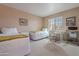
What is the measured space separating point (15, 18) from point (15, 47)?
792 mm

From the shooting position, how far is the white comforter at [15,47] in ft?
5.87

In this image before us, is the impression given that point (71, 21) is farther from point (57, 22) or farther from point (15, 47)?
point (15, 47)

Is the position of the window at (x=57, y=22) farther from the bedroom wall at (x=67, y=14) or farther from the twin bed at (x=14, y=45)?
the twin bed at (x=14, y=45)

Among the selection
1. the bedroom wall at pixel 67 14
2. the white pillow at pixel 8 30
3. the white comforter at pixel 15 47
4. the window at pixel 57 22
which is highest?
the bedroom wall at pixel 67 14

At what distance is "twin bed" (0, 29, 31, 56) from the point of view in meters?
1.79

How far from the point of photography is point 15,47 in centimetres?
201

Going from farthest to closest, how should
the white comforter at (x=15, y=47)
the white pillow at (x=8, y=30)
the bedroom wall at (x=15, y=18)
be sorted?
1. the white pillow at (x=8, y=30)
2. the bedroom wall at (x=15, y=18)
3. the white comforter at (x=15, y=47)

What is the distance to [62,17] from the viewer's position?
222 centimetres

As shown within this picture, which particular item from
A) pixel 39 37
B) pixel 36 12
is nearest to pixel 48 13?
pixel 36 12

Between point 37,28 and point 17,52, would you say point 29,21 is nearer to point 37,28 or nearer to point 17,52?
point 37,28

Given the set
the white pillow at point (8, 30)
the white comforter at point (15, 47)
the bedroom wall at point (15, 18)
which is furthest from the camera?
the white pillow at point (8, 30)

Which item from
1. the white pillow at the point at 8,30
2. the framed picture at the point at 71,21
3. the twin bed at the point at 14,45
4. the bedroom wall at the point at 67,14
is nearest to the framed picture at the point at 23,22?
the white pillow at the point at 8,30

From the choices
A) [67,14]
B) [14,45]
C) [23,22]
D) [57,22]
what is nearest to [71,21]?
[67,14]

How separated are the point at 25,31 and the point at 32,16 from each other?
479 mm
